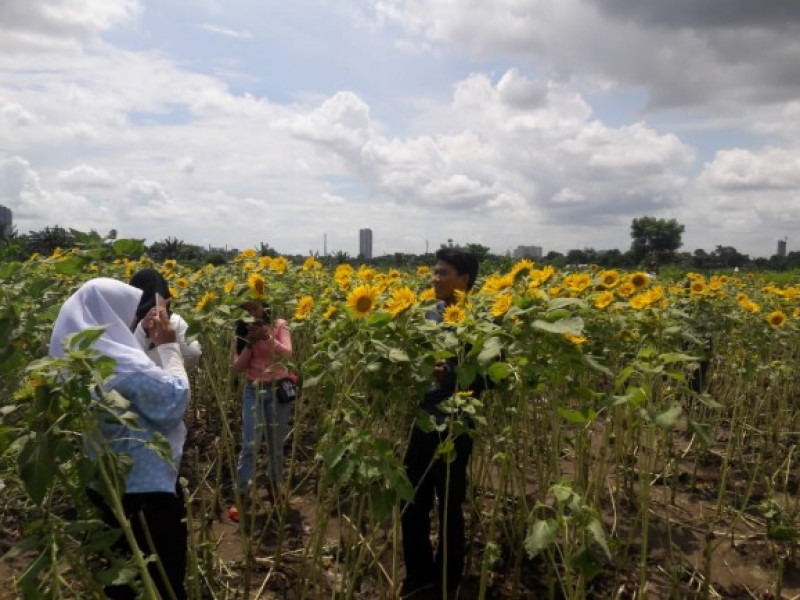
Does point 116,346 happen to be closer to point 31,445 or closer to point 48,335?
point 31,445

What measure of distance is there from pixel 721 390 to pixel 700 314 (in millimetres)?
1153

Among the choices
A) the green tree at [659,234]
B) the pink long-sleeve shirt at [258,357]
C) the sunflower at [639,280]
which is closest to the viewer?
the pink long-sleeve shirt at [258,357]

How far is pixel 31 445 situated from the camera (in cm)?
147

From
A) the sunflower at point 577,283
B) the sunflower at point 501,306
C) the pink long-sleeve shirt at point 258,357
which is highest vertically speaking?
the sunflower at point 577,283

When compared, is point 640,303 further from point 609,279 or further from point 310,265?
point 310,265

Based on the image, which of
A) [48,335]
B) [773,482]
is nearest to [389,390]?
[48,335]

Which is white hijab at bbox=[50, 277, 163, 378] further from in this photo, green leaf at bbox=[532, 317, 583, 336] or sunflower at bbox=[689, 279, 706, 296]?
sunflower at bbox=[689, 279, 706, 296]

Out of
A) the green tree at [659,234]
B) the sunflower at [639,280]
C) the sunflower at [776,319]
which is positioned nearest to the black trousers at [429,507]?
the sunflower at [639,280]

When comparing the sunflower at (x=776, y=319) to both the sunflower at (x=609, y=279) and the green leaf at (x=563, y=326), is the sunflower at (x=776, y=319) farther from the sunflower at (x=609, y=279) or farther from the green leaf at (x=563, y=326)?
the green leaf at (x=563, y=326)

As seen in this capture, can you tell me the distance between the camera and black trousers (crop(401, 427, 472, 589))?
2.88 meters

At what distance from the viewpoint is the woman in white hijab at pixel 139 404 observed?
204cm

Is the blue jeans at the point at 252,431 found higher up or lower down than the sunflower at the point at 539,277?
lower down

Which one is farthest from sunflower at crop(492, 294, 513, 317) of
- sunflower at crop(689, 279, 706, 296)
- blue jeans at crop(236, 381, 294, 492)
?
sunflower at crop(689, 279, 706, 296)

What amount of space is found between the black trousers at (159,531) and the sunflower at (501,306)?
1.20 meters
